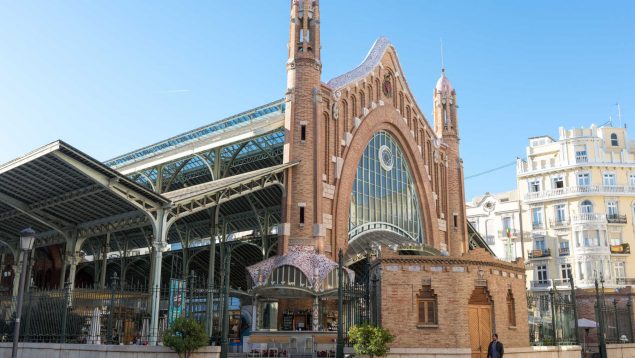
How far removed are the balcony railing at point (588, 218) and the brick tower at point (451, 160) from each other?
16250mm

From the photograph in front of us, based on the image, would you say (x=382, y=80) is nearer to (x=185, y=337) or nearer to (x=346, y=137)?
(x=346, y=137)

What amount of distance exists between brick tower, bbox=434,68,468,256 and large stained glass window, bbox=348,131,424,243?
3873 millimetres

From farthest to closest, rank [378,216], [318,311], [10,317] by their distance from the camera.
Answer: [378,216], [318,311], [10,317]

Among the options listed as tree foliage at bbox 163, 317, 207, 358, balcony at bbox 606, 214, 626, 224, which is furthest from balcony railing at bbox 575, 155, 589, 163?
tree foliage at bbox 163, 317, 207, 358

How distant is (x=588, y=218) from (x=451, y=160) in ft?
58.7

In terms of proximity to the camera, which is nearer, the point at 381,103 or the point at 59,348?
the point at 59,348

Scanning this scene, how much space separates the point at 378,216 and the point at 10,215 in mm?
23037

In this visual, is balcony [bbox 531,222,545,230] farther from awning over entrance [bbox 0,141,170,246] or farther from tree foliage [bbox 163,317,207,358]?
tree foliage [bbox 163,317,207,358]

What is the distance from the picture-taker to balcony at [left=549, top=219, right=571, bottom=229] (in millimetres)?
61344

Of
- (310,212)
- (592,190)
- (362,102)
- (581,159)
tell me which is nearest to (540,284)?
(592,190)

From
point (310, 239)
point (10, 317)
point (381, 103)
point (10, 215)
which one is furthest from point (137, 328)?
point (381, 103)

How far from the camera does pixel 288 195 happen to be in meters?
36.2

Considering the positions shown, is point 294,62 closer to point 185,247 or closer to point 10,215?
point 185,247

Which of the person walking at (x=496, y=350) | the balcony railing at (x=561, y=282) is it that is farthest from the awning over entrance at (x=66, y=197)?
the balcony railing at (x=561, y=282)
